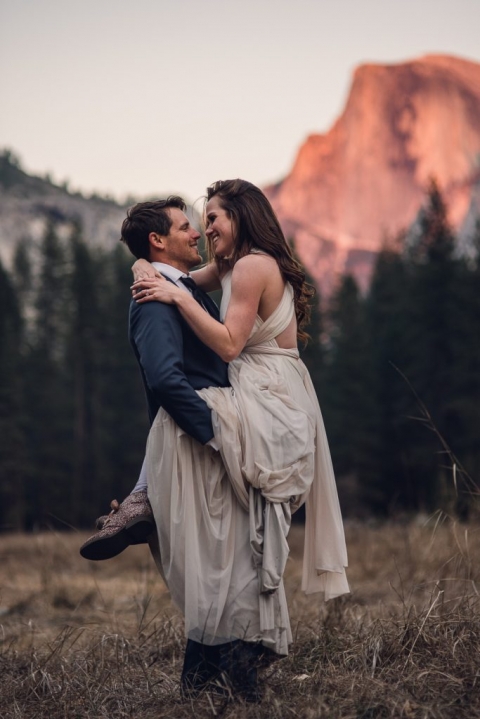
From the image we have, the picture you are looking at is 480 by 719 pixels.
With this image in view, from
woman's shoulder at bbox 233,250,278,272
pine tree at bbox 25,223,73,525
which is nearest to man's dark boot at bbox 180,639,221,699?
woman's shoulder at bbox 233,250,278,272

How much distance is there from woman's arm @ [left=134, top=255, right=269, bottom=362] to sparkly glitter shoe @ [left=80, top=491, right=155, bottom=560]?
78 cm

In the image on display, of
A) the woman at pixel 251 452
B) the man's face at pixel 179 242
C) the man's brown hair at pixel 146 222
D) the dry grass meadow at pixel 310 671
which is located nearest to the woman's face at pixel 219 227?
the woman at pixel 251 452

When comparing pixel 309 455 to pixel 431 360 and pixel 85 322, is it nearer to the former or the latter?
pixel 431 360

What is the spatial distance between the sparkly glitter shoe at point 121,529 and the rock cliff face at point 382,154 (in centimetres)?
15512

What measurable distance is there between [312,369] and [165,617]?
37362 mm

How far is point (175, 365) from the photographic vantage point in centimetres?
378

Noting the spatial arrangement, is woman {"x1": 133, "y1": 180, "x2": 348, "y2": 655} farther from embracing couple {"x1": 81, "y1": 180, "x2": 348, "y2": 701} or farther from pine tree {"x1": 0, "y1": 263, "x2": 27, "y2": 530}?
pine tree {"x1": 0, "y1": 263, "x2": 27, "y2": 530}

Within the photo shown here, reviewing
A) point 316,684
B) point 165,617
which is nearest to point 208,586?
point 316,684

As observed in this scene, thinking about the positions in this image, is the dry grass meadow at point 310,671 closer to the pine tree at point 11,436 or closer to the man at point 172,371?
the man at point 172,371

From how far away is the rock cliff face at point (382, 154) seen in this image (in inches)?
6344

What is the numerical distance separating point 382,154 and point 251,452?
17355cm

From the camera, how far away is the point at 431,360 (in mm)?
36281

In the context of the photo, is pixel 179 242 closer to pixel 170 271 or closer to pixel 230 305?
pixel 170 271

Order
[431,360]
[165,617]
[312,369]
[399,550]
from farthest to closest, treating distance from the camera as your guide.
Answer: [312,369]
[431,360]
[399,550]
[165,617]
